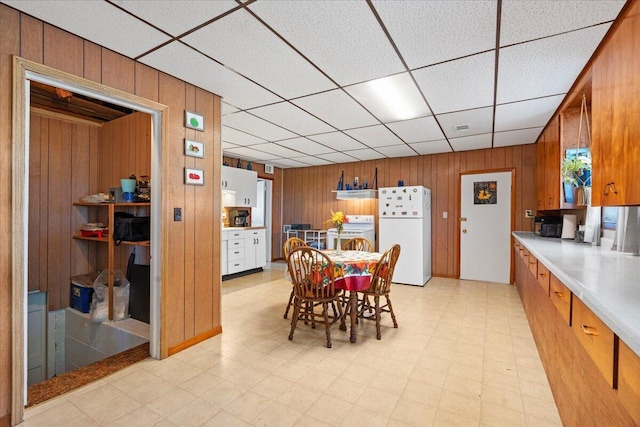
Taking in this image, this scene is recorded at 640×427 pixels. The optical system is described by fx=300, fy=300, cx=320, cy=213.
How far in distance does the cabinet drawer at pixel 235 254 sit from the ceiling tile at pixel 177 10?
13.4ft

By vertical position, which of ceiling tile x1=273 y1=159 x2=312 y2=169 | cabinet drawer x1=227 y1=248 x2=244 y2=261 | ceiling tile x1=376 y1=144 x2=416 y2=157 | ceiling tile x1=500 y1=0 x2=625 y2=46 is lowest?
cabinet drawer x1=227 y1=248 x2=244 y2=261

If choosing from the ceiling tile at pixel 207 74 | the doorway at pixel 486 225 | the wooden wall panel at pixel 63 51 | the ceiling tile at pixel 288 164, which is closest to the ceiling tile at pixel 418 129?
the doorway at pixel 486 225

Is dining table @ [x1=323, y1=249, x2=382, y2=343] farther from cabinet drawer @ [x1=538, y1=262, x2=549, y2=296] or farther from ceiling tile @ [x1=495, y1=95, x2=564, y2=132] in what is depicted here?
ceiling tile @ [x1=495, y1=95, x2=564, y2=132]

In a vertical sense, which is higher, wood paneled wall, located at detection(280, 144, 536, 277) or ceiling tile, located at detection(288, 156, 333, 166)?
ceiling tile, located at detection(288, 156, 333, 166)

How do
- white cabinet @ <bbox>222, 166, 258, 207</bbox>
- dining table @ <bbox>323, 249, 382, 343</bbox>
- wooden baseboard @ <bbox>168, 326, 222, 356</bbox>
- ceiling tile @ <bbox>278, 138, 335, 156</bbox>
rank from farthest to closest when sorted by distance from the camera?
white cabinet @ <bbox>222, 166, 258, 207</bbox>, ceiling tile @ <bbox>278, 138, 335, 156</bbox>, dining table @ <bbox>323, 249, 382, 343</bbox>, wooden baseboard @ <bbox>168, 326, 222, 356</bbox>

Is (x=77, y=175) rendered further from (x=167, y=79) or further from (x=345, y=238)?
(x=345, y=238)

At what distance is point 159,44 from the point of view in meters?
2.16

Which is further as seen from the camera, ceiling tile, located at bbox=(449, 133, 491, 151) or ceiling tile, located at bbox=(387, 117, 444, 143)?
ceiling tile, located at bbox=(449, 133, 491, 151)

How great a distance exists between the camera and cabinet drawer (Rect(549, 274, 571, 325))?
159cm

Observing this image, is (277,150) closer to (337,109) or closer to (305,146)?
(305,146)

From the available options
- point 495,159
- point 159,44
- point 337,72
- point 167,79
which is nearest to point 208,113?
point 167,79

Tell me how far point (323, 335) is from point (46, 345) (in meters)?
3.32

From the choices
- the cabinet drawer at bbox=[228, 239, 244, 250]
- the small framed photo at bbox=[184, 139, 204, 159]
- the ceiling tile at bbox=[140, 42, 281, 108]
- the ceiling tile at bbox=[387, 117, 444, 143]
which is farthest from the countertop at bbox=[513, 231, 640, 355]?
the cabinet drawer at bbox=[228, 239, 244, 250]

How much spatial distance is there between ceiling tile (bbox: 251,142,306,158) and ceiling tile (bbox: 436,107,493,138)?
2.70 meters
